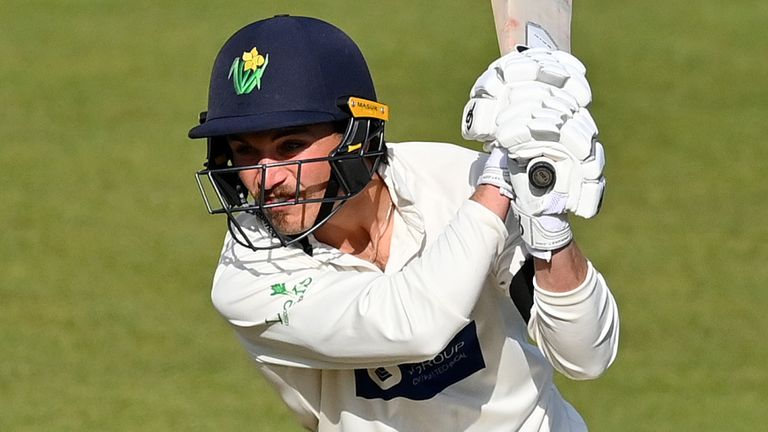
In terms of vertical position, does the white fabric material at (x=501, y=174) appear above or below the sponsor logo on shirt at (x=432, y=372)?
above

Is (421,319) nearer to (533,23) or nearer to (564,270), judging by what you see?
(564,270)

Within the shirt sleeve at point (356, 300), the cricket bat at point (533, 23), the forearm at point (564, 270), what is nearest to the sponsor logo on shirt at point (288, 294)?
the shirt sleeve at point (356, 300)

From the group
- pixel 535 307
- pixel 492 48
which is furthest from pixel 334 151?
pixel 492 48

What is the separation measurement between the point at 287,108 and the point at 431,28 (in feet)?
A: 30.8

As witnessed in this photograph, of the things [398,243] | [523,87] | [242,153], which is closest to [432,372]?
[398,243]

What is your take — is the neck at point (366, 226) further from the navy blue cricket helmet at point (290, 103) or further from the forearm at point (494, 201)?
the forearm at point (494, 201)

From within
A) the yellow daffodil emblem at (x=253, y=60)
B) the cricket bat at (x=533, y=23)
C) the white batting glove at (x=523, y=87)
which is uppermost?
the cricket bat at (x=533, y=23)

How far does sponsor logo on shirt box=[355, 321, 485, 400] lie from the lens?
372cm

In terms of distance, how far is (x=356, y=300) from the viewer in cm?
346

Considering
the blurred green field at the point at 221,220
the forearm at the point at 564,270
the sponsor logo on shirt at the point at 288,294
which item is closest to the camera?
the forearm at the point at 564,270

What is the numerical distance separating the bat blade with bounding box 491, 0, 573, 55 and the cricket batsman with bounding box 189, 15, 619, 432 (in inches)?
10.4

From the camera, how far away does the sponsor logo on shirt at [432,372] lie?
147 inches

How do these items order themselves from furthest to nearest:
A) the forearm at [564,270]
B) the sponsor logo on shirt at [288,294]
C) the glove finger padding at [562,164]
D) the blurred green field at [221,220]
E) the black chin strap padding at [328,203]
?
the blurred green field at [221,220] < the black chin strap padding at [328,203] < the sponsor logo on shirt at [288,294] < the forearm at [564,270] < the glove finger padding at [562,164]

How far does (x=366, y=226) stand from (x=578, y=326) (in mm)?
768
